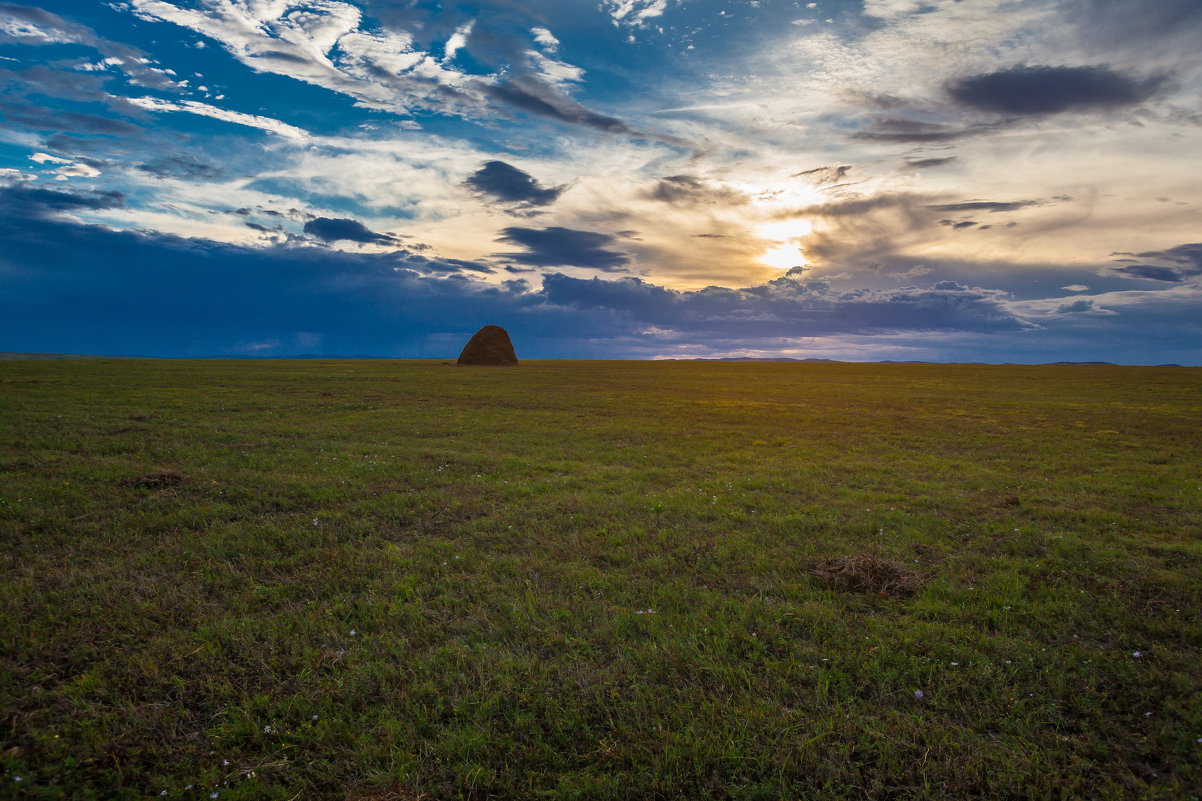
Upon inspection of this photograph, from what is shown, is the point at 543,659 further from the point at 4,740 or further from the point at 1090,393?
the point at 1090,393

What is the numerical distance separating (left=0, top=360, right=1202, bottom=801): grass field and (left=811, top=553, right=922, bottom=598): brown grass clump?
21 centimetres

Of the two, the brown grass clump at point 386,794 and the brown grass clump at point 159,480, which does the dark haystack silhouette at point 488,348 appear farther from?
the brown grass clump at point 386,794

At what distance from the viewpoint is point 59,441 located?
61.0 feet

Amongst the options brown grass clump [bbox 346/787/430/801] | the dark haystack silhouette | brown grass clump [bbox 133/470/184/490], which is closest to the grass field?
brown grass clump [bbox 346/787/430/801]

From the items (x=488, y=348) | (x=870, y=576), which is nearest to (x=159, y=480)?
(x=870, y=576)

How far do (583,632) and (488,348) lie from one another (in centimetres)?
8020

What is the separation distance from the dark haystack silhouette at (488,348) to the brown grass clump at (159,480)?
7052cm

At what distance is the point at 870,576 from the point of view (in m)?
9.21

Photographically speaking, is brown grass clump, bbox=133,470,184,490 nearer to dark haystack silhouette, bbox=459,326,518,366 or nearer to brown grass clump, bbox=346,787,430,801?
brown grass clump, bbox=346,787,430,801

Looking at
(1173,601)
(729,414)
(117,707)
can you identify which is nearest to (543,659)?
(117,707)

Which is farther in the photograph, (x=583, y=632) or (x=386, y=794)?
(x=583, y=632)

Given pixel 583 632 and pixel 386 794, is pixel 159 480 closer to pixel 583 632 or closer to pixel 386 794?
pixel 583 632

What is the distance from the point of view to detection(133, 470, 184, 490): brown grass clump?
1394 cm

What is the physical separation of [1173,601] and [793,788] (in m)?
7.96
